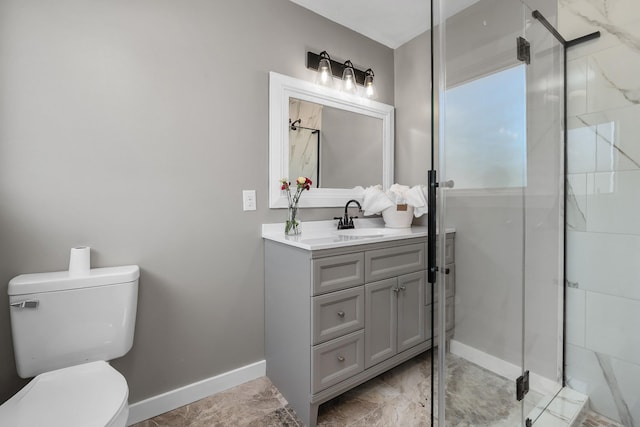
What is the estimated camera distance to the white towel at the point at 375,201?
2.12m

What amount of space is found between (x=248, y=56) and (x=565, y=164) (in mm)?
1826

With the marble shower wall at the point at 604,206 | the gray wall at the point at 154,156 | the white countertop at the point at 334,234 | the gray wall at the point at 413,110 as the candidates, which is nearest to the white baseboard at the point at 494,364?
the marble shower wall at the point at 604,206

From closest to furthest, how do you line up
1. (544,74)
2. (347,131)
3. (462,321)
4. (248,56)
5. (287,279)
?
(462,321) < (544,74) < (287,279) < (248,56) < (347,131)

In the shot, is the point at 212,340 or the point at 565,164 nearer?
the point at 565,164

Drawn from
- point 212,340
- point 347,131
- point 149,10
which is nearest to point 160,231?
point 212,340

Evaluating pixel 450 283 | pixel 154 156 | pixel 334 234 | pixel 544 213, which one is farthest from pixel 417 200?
pixel 154 156

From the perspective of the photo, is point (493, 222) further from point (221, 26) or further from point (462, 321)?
point (221, 26)

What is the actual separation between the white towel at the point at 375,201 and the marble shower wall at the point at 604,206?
1.02 m

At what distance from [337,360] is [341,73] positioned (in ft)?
6.11

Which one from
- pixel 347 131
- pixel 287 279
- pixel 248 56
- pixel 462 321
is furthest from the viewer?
pixel 347 131

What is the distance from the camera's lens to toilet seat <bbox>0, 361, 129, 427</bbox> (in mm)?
878

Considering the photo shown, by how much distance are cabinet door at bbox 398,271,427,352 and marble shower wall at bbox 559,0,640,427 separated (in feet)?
2.42

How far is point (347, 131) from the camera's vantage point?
7.23 ft

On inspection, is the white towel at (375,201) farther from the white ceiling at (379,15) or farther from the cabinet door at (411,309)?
the white ceiling at (379,15)
